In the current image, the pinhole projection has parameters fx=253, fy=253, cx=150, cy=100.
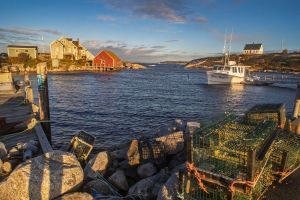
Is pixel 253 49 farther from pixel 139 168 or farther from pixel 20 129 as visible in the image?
pixel 139 168

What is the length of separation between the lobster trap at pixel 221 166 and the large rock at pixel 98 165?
3.66 m

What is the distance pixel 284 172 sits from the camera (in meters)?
6.11

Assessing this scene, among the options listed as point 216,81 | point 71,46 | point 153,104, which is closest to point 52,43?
point 71,46

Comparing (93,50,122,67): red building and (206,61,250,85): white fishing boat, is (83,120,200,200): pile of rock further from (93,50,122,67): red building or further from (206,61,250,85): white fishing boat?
(93,50,122,67): red building

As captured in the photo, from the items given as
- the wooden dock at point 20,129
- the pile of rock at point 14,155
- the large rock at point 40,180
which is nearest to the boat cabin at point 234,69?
the wooden dock at point 20,129

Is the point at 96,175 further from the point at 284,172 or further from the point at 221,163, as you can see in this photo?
the point at 284,172

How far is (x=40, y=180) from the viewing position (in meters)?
5.67

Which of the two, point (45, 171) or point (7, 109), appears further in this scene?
point (7, 109)

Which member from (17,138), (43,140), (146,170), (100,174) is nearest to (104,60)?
(17,138)

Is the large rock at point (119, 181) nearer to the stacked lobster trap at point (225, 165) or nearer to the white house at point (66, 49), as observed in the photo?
the stacked lobster trap at point (225, 165)

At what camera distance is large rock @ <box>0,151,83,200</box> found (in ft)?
18.4

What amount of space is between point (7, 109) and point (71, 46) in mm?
83301

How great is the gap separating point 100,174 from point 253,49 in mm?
158670

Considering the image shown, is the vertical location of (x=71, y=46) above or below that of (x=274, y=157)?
above
